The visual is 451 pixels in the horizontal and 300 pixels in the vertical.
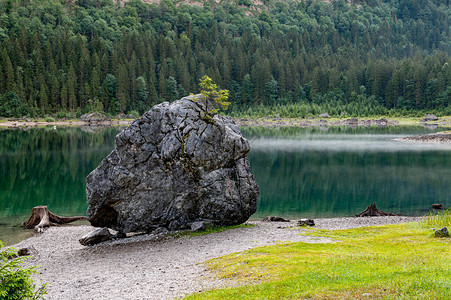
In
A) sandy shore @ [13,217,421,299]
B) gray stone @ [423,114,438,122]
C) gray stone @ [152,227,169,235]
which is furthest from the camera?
gray stone @ [423,114,438,122]


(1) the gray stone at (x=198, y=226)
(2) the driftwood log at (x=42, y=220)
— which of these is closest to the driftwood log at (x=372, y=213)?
(1) the gray stone at (x=198, y=226)

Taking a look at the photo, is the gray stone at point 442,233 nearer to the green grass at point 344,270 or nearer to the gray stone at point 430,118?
the green grass at point 344,270

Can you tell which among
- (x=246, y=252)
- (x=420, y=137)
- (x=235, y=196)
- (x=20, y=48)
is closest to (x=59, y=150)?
(x=235, y=196)

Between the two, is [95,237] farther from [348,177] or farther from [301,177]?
[348,177]

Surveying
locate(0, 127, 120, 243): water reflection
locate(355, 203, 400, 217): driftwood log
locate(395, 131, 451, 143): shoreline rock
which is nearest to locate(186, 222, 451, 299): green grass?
locate(355, 203, 400, 217): driftwood log

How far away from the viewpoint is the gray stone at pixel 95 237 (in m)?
27.6

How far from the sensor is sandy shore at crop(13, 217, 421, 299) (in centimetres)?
1665

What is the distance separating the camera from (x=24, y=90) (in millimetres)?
166750

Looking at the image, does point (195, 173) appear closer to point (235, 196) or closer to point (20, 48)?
point (235, 196)

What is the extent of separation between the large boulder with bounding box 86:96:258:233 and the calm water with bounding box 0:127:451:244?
825 centimetres

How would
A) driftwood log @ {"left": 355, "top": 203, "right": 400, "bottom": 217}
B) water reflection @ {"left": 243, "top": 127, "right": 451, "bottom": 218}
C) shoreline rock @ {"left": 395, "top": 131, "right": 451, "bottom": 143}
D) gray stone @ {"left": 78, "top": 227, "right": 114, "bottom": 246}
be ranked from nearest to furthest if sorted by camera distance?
gray stone @ {"left": 78, "top": 227, "right": 114, "bottom": 246}
driftwood log @ {"left": 355, "top": 203, "right": 400, "bottom": 217}
water reflection @ {"left": 243, "top": 127, "right": 451, "bottom": 218}
shoreline rock @ {"left": 395, "top": 131, "right": 451, "bottom": 143}

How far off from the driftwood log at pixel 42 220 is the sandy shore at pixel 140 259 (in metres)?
0.95

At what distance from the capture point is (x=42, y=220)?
112ft

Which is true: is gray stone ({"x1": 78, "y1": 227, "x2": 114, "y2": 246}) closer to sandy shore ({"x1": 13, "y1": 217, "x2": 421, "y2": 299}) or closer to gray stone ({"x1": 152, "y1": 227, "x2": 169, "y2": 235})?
sandy shore ({"x1": 13, "y1": 217, "x2": 421, "y2": 299})
